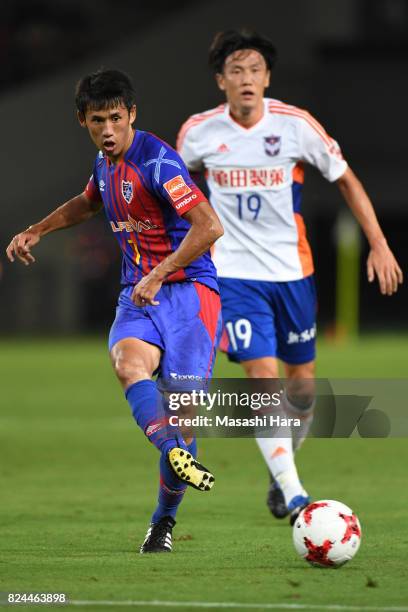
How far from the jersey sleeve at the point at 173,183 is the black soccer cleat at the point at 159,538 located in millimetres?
1498

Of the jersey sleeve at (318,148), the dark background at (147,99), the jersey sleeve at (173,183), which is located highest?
the jersey sleeve at (173,183)

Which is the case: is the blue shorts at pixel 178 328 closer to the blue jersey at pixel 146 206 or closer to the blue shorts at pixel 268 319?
the blue jersey at pixel 146 206

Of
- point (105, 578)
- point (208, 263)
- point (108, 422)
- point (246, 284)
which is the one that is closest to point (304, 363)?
point (246, 284)

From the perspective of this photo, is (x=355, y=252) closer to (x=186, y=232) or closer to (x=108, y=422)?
(x=108, y=422)

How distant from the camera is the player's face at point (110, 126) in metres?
6.32

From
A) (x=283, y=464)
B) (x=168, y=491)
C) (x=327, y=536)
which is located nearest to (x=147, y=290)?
(x=168, y=491)

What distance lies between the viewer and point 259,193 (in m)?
8.06

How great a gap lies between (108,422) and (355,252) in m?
17.3

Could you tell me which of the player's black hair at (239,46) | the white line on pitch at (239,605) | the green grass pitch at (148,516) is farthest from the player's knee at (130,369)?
the player's black hair at (239,46)

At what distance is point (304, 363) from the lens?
27.6 ft

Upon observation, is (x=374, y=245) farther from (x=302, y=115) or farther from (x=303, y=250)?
(x=302, y=115)

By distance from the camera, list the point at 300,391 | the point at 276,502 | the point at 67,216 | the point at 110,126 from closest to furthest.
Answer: the point at 110,126 < the point at 67,216 < the point at 276,502 < the point at 300,391

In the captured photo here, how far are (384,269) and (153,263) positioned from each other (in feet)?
4.56

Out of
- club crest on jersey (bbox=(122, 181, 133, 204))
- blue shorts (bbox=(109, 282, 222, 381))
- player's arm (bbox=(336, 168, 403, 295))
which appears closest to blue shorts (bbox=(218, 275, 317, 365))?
player's arm (bbox=(336, 168, 403, 295))
